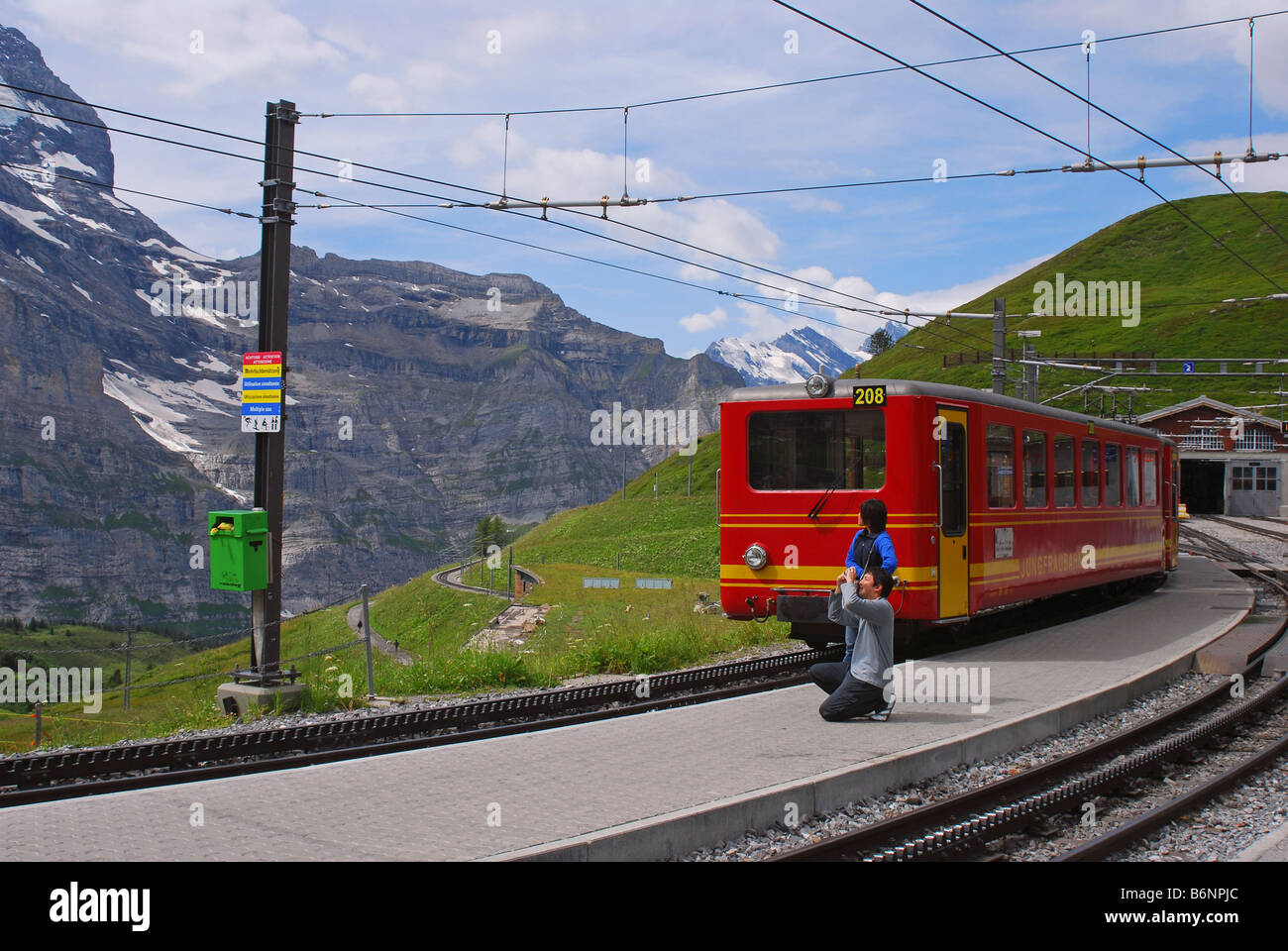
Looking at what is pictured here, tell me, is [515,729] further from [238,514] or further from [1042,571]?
[1042,571]

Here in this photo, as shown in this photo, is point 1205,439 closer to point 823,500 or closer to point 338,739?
point 823,500

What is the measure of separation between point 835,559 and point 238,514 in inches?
264

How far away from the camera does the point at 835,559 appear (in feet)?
44.8

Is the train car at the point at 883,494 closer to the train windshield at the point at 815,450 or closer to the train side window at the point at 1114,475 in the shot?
the train windshield at the point at 815,450

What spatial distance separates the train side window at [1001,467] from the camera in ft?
48.4

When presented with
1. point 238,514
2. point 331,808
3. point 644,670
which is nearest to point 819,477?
point 644,670

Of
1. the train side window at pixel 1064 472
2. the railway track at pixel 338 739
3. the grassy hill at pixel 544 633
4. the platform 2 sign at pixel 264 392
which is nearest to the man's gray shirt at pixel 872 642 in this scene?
the railway track at pixel 338 739

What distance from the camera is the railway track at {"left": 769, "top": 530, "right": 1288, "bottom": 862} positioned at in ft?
21.8

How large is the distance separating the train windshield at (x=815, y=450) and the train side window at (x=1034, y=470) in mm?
3370

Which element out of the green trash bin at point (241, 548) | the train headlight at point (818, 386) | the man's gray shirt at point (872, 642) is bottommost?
the man's gray shirt at point (872, 642)

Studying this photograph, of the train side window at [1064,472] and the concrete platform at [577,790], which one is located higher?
the train side window at [1064,472]

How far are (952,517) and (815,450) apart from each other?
184 centimetres

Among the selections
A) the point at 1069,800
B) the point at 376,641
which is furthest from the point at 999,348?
the point at 376,641

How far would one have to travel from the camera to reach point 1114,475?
65.3 ft
